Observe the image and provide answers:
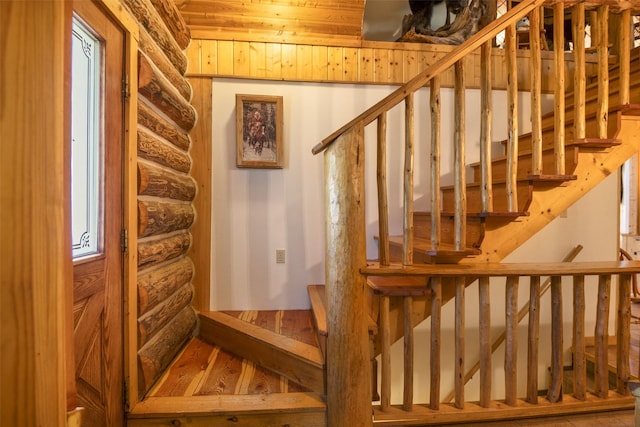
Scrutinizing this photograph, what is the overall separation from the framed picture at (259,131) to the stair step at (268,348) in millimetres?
1277

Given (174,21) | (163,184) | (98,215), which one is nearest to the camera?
(98,215)

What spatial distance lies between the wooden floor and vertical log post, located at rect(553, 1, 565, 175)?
58.6 inches

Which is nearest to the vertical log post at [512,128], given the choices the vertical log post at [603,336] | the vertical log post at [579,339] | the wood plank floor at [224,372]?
the vertical log post at [579,339]

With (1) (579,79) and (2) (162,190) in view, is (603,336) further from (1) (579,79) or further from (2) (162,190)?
(2) (162,190)

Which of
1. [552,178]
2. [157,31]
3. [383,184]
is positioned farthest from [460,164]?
[157,31]

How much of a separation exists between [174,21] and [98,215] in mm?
1591

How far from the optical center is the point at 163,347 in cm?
181

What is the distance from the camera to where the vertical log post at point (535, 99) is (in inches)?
66.6

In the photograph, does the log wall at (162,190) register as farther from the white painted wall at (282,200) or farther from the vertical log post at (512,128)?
the vertical log post at (512,128)

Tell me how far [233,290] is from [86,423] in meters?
1.31

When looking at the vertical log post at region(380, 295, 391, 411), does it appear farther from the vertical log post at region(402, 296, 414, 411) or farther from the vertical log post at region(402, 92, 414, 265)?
the vertical log post at region(402, 92, 414, 265)

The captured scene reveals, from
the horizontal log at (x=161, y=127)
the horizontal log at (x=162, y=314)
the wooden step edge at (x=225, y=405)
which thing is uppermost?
the horizontal log at (x=161, y=127)

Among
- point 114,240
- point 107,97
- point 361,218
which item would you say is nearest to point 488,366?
point 361,218

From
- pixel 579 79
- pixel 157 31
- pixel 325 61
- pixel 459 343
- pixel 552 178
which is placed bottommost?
pixel 459 343
